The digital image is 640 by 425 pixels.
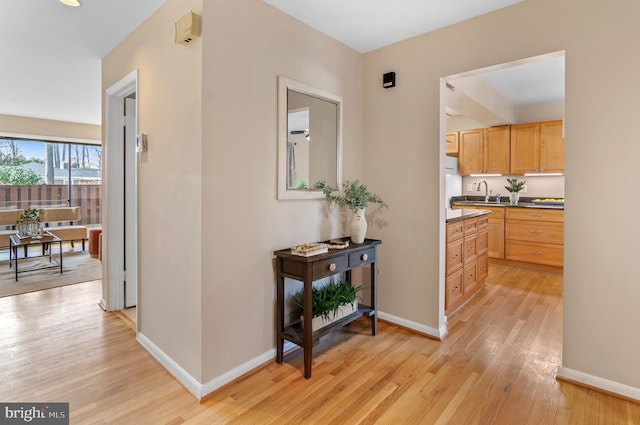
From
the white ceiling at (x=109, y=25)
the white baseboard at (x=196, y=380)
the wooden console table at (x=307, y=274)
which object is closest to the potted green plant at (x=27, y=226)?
the white ceiling at (x=109, y=25)

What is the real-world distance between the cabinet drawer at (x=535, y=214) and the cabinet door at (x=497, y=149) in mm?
812

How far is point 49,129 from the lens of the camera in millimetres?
6289

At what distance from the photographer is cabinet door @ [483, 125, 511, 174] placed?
5562 millimetres

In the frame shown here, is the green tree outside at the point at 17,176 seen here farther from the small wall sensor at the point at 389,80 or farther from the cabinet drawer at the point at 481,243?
the cabinet drawer at the point at 481,243

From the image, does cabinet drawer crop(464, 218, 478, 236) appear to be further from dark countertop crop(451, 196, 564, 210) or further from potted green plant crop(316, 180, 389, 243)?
dark countertop crop(451, 196, 564, 210)

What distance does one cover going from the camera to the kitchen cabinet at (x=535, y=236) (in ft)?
15.8

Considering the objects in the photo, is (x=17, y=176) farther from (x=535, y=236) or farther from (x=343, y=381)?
(x=535, y=236)

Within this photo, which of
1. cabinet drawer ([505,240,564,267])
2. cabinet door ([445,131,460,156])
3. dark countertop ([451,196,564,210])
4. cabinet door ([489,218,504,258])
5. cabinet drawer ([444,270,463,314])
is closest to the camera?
cabinet drawer ([444,270,463,314])

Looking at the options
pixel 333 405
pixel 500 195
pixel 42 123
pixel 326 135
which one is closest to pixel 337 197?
pixel 326 135

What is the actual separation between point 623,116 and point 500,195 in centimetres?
424

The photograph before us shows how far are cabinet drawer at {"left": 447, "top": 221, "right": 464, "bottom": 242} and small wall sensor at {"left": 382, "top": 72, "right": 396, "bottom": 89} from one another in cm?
139

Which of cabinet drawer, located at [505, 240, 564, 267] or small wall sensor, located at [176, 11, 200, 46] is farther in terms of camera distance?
cabinet drawer, located at [505, 240, 564, 267]

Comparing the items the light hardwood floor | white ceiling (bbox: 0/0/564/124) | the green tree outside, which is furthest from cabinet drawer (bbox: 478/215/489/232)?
the green tree outside

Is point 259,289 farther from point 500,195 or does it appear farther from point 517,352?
point 500,195
